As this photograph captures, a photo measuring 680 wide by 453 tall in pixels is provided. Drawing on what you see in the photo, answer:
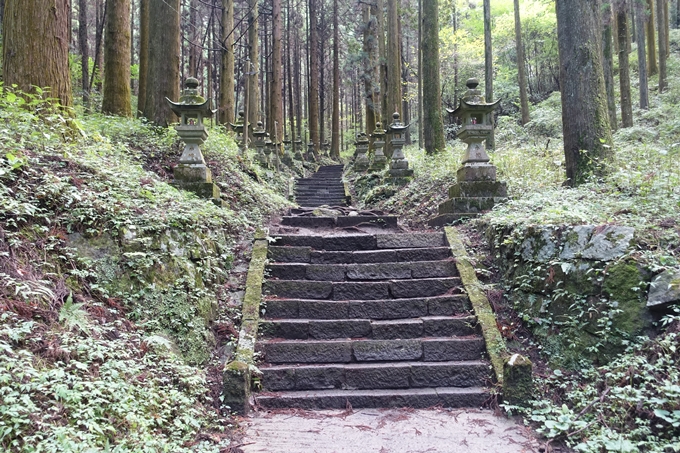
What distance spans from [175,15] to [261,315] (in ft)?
24.9

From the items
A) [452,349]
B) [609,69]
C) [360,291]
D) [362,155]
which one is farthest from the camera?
[362,155]

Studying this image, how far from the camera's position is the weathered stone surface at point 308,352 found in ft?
15.6

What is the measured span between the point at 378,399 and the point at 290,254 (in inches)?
106

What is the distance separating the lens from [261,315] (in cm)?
Answer: 526

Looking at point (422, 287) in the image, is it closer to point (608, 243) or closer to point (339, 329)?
point (339, 329)

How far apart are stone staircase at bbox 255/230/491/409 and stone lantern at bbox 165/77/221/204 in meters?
1.64

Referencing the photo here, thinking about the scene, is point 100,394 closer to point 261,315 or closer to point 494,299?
point 261,315

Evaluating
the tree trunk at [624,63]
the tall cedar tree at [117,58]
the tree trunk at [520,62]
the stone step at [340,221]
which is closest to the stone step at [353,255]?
the stone step at [340,221]

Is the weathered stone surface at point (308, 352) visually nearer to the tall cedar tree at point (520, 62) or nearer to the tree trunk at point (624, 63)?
the tree trunk at point (624, 63)

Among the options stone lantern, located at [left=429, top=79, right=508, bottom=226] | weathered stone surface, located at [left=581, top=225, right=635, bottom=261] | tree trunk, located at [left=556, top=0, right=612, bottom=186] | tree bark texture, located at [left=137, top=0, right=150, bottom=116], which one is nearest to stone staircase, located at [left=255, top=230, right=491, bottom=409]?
stone lantern, located at [left=429, top=79, right=508, bottom=226]

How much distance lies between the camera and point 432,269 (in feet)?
19.7


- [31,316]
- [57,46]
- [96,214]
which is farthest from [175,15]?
[31,316]

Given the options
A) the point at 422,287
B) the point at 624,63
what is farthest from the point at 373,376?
the point at 624,63

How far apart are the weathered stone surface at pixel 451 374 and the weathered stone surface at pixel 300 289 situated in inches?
62.4
